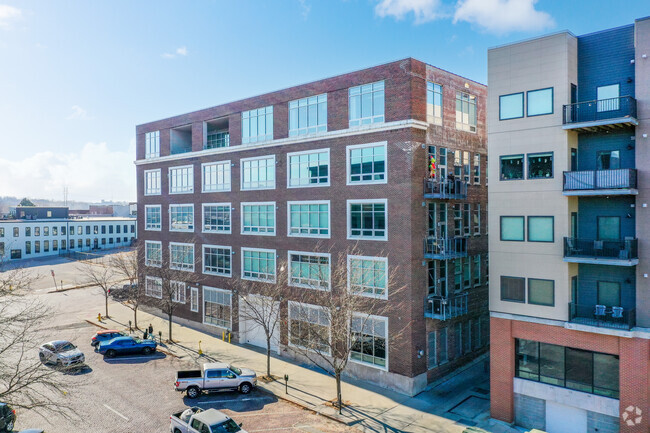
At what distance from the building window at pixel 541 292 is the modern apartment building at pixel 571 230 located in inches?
1.8

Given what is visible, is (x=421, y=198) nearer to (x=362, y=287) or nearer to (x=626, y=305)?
(x=362, y=287)

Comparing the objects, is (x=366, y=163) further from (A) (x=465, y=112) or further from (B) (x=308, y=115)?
(A) (x=465, y=112)

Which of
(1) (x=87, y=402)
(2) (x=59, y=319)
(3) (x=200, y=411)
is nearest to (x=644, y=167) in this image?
(3) (x=200, y=411)

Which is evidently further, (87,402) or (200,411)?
(87,402)

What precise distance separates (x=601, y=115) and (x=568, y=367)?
11.2 metres

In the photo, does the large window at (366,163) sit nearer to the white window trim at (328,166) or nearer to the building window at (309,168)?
the white window trim at (328,166)

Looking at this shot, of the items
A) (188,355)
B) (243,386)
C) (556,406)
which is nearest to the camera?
(556,406)

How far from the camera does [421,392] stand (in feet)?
80.2

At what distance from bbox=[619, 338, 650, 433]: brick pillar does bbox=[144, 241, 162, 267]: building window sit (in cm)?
3657

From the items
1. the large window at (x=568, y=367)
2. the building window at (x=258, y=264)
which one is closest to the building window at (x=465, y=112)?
the large window at (x=568, y=367)

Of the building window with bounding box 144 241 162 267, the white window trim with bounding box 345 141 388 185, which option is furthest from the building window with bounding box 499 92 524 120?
the building window with bounding box 144 241 162 267

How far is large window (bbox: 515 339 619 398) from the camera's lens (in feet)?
61.0

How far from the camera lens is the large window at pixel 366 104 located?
2580cm

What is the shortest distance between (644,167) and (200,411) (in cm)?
2137
